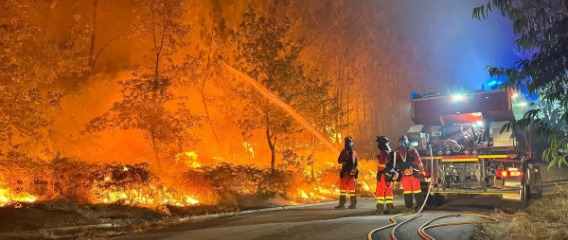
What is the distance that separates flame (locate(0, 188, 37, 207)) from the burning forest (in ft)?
0.07

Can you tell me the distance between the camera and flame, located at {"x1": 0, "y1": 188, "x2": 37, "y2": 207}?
34.5 feet

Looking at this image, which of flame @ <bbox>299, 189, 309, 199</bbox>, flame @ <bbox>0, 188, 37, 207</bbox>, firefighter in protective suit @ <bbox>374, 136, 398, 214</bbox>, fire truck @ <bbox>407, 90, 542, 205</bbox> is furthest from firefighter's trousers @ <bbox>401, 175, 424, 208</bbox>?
flame @ <bbox>0, 188, 37, 207</bbox>

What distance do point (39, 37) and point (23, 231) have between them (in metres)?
7.65

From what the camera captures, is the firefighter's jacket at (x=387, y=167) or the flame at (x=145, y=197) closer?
the firefighter's jacket at (x=387, y=167)

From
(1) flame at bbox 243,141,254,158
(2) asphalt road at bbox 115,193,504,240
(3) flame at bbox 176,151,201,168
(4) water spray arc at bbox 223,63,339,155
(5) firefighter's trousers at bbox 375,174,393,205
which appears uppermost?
(4) water spray arc at bbox 223,63,339,155

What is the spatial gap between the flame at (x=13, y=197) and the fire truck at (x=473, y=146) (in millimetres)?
10132

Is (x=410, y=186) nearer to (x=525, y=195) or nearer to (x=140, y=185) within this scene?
(x=525, y=195)

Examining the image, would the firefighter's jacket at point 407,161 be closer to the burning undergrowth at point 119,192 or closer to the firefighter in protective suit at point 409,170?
the firefighter in protective suit at point 409,170

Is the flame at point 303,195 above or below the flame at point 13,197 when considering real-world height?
below

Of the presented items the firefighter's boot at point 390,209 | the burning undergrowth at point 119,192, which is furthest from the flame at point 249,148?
the firefighter's boot at point 390,209

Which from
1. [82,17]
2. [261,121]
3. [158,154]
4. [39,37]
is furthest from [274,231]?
[82,17]

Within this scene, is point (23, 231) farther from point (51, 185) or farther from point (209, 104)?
point (209, 104)

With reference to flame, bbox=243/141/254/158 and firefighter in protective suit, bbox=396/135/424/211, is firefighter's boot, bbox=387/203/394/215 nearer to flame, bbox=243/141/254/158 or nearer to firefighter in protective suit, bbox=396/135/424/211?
firefighter in protective suit, bbox=396/135/424/211

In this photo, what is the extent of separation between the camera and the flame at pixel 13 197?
1051 cm
